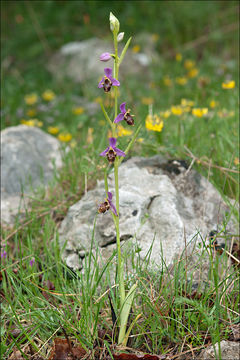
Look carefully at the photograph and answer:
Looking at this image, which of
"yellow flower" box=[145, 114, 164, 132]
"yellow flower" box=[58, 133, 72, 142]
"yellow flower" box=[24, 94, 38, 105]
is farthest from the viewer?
"yellow flower" box=[24, 94, 38, 105]

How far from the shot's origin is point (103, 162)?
2582mm

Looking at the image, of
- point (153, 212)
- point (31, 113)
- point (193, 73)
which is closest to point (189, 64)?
point (193, 73)

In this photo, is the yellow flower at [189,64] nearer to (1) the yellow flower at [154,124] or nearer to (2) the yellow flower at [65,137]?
(2) the yellow flower at [65,137]

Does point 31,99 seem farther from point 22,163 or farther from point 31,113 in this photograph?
point 22,163

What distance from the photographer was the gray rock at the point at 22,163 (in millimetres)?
2775

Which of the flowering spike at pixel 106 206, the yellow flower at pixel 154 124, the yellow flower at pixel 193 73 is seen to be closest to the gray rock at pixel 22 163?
the yellow flower at pixel 154 124

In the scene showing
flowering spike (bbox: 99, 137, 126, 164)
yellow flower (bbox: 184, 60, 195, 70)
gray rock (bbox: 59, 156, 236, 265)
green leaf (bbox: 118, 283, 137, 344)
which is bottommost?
green leaf (bbox: 118, 283, 137, 344)

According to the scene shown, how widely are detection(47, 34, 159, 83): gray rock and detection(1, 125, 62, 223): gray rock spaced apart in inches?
132

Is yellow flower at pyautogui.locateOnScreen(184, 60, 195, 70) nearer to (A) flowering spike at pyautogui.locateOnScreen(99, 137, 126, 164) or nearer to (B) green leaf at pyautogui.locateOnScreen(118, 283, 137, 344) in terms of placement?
(A) flowering spike at pyautogui.locateOnScreen(99, 137, 126, 164)

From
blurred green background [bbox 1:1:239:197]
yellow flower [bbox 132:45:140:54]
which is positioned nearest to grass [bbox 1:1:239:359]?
blurred green background [bbox 1:1:239:197]

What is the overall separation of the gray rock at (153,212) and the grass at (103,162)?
9 cm

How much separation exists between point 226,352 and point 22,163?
1934mm

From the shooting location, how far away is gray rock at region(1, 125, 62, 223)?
2.78 m

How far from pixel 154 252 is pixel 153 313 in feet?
1.23
